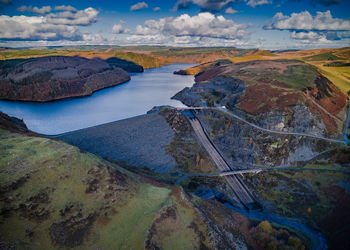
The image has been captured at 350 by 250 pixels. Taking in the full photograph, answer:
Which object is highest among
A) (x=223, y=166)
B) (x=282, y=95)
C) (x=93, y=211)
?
(x=282, y=95)

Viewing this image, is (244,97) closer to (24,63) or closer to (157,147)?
(157,147)

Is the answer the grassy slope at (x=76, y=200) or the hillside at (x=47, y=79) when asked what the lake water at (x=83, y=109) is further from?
the grassy slope at (x=76, y=200)

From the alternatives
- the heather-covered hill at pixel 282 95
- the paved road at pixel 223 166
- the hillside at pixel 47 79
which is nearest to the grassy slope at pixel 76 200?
the paved road at pixel 223 166

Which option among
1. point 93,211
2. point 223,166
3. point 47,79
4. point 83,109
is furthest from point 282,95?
point 47,79

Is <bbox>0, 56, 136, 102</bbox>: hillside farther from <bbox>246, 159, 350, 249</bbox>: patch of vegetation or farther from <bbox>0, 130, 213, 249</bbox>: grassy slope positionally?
<bbox>246, 159, 350, 249</bbox>: patch of vegetation

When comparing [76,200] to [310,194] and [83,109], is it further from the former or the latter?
[83,109]
